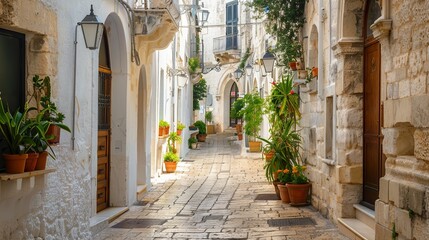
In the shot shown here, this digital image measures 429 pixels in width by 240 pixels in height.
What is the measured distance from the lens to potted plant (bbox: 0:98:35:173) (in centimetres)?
469

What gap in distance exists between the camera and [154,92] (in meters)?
12.5

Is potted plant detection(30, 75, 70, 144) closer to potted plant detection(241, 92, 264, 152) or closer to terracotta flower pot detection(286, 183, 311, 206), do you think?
terracotta flower pot detection(286, 183, 311, 206)

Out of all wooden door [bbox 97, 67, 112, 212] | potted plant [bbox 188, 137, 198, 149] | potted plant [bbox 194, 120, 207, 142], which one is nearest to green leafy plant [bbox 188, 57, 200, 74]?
potted plant [bbox 188, 137, 198, 149]

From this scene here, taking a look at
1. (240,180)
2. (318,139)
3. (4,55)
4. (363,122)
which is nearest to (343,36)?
(363,122)

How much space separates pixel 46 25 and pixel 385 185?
3.72m

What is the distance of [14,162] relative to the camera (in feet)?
15.5

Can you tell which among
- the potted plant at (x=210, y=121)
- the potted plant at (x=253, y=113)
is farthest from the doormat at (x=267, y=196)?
the potted plant at (x=210, y=121)

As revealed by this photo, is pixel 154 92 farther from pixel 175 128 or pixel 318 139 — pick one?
pixel 175 128

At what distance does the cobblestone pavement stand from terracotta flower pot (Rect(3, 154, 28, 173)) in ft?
9.28

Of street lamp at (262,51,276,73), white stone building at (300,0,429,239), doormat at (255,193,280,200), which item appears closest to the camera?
white stone building at (300,0,429,239)

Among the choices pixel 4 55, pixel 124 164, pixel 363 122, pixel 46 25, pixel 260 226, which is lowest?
pixel 260 226

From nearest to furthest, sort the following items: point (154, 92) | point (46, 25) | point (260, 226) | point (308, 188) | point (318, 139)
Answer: point (46, 25) → point (260, 226) → point (318, 139) → point (308, 188) → point (154, 92)

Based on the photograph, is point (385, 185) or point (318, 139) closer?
point (385, 185)

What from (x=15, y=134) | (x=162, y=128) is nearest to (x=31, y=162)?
(x=15, y=134)
